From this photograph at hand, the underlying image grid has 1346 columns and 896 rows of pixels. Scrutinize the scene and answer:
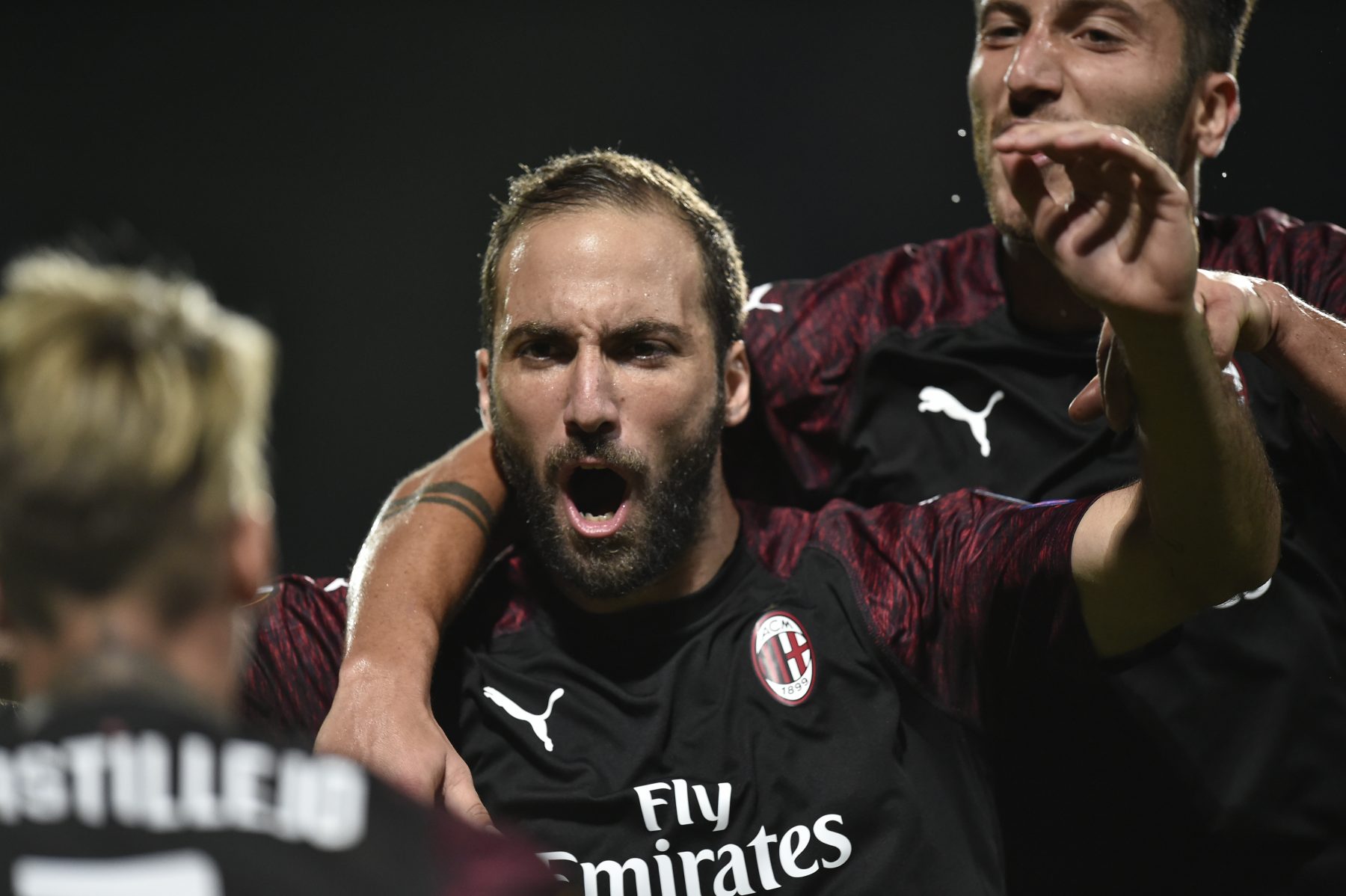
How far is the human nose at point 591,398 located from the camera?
176 centimetres

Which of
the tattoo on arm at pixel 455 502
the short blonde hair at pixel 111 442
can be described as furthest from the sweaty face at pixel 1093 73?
the short blonde hair at pixel 111 442

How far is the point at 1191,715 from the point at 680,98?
1946 millimetres

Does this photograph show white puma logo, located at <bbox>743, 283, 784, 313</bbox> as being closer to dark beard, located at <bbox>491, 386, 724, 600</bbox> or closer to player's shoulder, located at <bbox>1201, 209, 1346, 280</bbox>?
dark beard, located at <bbox>491, 386, 724, 600</bbox>

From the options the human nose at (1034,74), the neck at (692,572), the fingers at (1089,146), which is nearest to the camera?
the fingers at (1089,146)

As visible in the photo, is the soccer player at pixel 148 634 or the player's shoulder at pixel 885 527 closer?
the soccer player at pixel 148 634

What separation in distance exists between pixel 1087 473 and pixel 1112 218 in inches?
31.2

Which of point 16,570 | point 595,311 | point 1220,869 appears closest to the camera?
point 16,570

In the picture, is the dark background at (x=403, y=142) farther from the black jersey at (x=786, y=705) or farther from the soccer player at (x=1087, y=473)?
the black jersey at (x=786, y=705)

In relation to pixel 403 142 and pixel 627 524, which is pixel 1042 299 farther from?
pixel 403 142

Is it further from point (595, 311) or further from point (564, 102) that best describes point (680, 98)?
point (595, 311)

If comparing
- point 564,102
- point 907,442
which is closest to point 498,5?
point 564,102

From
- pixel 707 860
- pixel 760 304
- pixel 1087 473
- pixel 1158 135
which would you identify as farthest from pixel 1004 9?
pixel 707 860

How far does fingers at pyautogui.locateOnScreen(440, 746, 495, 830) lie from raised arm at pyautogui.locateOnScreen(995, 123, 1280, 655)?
2.34 feet

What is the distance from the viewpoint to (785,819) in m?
1.67
